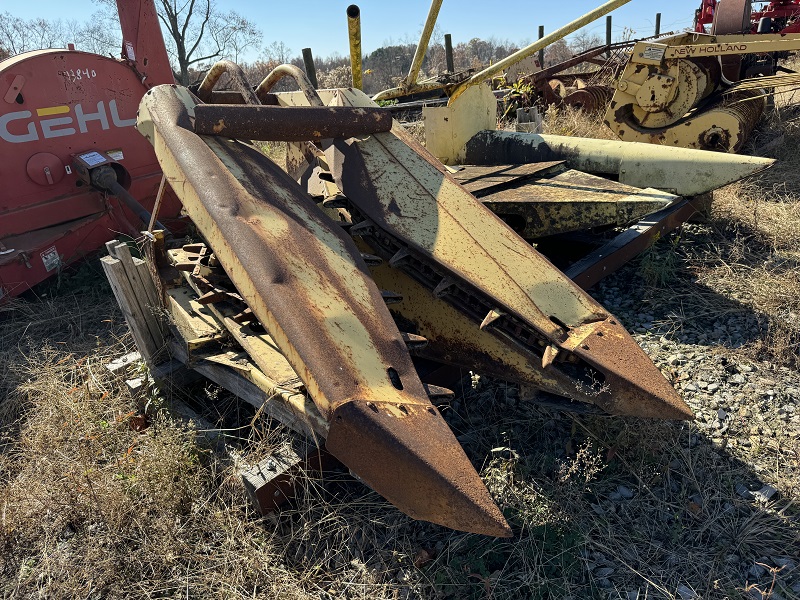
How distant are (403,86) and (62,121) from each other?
3440 millimetres

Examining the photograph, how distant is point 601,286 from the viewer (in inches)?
158

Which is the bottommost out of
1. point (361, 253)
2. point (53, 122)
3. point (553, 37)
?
point (361, 253)

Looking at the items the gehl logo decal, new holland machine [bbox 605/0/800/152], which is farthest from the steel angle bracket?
new holland machine [bbox 605/0/800/152]

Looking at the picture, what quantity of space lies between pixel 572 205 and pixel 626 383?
5.79 ft

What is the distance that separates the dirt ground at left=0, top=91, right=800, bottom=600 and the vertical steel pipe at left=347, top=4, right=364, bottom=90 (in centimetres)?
280

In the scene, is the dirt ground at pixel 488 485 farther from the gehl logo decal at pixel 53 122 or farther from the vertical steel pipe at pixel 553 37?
the vertical steel pipe at pixel 553 37

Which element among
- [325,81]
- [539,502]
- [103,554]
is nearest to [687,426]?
[539,502]

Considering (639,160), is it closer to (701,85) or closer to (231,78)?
(701,85)

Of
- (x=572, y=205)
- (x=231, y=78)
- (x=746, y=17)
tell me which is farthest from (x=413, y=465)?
(x=746, y=17)

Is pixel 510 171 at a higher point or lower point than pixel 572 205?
higher

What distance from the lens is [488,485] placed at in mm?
2316

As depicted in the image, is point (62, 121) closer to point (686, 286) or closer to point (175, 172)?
point (175, 172)

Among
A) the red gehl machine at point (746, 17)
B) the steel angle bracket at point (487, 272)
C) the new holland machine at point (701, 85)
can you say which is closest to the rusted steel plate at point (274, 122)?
the steel angle bracket at point (487, 272)

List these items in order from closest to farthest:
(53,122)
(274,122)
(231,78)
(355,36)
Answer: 1. (274,122)
2. (231,78)
3. (355,36)
4. (53,122)
